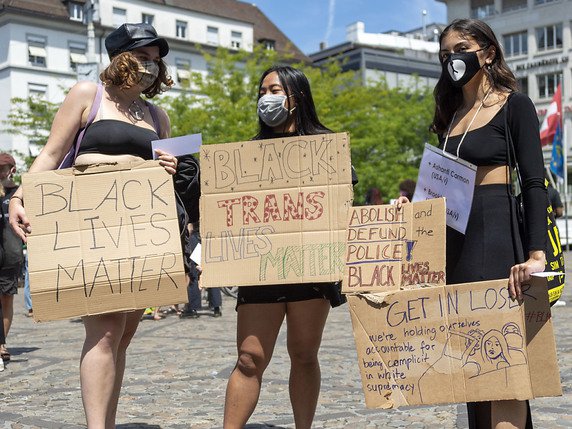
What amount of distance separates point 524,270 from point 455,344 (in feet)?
1.24

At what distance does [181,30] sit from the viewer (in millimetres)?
61625

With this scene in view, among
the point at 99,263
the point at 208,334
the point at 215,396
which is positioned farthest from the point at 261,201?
the point at 208,334

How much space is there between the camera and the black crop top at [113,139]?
12.5 ft

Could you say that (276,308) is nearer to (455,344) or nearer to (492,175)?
(455,344)

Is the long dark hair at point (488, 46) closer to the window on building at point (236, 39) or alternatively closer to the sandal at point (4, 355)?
the sandal at point (4, 355)

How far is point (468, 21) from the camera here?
3.46 meters

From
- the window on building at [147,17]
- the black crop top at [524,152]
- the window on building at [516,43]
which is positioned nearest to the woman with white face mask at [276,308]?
the black crop top at [524,152]

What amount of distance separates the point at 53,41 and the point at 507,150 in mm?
54580

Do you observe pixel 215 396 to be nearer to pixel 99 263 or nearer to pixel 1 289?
pixel 99 263

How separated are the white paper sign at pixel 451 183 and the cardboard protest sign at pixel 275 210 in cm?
43

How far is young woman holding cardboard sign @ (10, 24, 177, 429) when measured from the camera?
3.71 meters

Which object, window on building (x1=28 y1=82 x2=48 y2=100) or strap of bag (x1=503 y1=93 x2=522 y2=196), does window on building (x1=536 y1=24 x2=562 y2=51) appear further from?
strap of bag (x1=503 y1=93 x2=522 y2=196)

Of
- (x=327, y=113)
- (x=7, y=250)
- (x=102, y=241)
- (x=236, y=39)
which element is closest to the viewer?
(x=102, y=241)

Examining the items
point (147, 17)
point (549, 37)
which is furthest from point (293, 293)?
point (549, 37)
